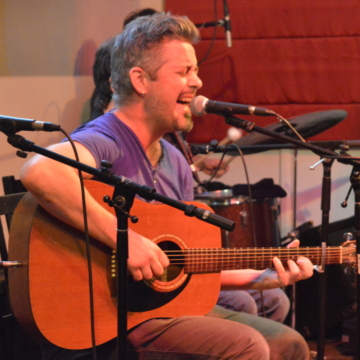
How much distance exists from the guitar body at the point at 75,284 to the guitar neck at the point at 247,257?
50 millimetres

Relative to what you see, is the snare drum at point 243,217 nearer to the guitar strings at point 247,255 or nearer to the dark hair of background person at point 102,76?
the dark hair of background person at point 102,76

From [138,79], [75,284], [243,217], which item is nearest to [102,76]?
[138,79]

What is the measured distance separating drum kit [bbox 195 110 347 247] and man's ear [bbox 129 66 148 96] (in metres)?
0.93

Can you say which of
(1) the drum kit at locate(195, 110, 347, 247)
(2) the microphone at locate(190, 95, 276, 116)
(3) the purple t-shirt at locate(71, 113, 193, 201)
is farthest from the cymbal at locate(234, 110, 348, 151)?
(2) the microphone at locate(190, 95, 276, 116)

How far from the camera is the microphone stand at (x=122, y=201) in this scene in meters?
1.34

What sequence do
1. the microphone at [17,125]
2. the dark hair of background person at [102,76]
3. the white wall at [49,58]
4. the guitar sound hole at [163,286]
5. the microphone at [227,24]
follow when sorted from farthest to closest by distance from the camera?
the microphone at [227,24]
the dark hair of background person at [102,76]
the white wall at [49,58]
the guitar sound hole at [163,286]
the microphone at [17,125]

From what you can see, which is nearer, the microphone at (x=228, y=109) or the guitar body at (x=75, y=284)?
the guitar body at (x=75, y=284)

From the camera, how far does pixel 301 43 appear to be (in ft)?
13.5

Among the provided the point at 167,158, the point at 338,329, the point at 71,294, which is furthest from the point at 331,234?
the point at 71,294

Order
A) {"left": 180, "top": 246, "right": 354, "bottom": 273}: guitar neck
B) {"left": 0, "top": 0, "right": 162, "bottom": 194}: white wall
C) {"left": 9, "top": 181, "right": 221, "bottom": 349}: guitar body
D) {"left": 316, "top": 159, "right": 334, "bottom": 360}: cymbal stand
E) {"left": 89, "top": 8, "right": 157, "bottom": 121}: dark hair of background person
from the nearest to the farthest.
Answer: {"left": 9, "top": 181, "right": 221, "bottom": 349}: guitar body < {"left": 180, "top": 246, "right": 354, "bottom": 273}: guitar neck < {"left": 316, "top": 159, "right": 334, "bottom": 360}: cymbal stand < {"left": 0, "top": 0, "right": 162, "bottom": 194}: white wall < {"left": 89, "top": 8, "right": 157, "bottom": 121}: dark hair of background person

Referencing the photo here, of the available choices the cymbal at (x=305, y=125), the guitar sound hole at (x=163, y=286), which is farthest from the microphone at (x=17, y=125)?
the cymbal at (x=305, y=125)

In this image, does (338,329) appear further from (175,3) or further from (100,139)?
(175,3)

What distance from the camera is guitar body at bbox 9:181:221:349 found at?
163 centimetres

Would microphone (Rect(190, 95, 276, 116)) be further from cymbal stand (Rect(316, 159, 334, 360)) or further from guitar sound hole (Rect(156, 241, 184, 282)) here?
guitar sound hole (Rect(156, 241, 184, 282))
